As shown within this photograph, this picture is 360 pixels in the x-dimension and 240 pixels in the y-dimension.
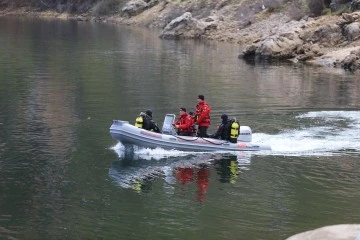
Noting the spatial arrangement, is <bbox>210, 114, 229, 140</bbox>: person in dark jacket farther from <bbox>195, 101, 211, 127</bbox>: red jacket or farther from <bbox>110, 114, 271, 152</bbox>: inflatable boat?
<bbox>195, 101, 211, 127</bbox>: red jacket

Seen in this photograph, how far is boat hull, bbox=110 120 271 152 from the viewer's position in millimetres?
30406

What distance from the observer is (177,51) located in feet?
267

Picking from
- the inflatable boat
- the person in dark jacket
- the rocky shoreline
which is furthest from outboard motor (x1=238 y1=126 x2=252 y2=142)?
the rocky shoreline

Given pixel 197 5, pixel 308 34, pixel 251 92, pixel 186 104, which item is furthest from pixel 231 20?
pixel 186 104

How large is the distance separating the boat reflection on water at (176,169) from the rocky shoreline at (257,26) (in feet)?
120

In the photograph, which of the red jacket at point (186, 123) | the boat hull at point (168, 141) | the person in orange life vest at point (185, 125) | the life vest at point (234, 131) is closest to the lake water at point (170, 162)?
the boat hull at point (168, 141)

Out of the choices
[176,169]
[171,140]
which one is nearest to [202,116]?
[171,140]

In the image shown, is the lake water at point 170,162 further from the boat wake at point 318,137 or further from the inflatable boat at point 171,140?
the inflatable boat at point 171,140

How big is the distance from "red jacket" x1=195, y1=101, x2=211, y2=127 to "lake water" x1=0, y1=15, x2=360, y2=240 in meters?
1.73

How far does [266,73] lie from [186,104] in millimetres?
19851

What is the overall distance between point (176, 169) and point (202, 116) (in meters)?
3.88

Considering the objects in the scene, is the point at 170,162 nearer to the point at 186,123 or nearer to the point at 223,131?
the point at 186,123

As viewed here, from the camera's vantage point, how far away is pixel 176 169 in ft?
94.5

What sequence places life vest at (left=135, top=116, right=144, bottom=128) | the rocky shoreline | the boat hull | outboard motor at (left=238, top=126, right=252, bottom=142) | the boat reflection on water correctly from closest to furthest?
the boat reflection on water < the boat hull < life vest at (left=135, top=116, right=144, bottom=128) < outboard motor at (left=238, top=126, right=252, bottom=142) < the rocky shoreline
